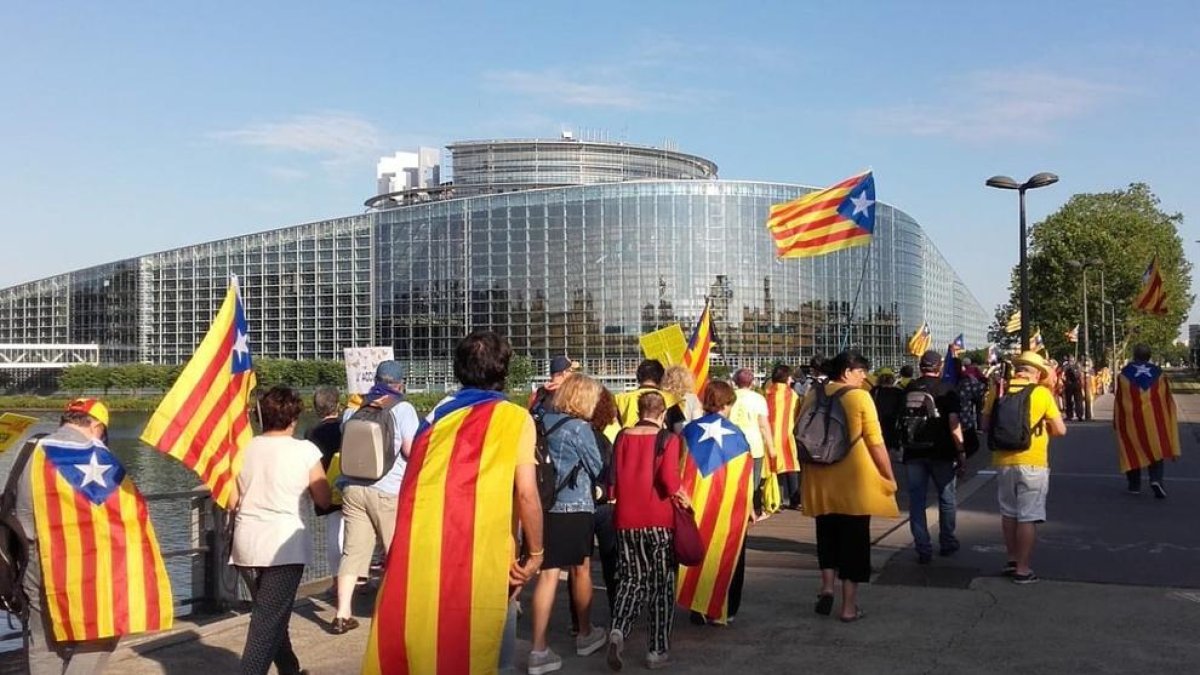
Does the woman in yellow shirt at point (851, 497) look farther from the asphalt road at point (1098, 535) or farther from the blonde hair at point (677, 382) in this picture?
the blonde hair at point (677, 382)

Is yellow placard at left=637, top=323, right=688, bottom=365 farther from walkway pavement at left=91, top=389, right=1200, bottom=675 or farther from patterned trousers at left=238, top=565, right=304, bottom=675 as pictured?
patterned trousers at left=238, top=565, right=304, bottom=675

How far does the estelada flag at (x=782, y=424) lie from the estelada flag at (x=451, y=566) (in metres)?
9.55

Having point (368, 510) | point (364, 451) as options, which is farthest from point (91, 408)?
point (368, 510)

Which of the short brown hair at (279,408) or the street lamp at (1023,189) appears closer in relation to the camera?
the short brown hair at (279,408)

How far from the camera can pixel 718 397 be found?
8.00m

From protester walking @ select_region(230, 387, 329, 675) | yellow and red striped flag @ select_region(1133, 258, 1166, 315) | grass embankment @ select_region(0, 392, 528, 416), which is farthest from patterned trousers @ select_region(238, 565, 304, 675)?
grass embankment @ select_region(0, 392, 528, 416)

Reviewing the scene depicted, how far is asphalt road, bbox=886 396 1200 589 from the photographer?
8.98m

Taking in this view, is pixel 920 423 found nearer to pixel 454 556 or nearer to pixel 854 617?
pixel 854 617

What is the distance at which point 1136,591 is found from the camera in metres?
8.16

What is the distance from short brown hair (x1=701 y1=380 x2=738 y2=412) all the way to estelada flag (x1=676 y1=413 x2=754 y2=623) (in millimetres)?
288

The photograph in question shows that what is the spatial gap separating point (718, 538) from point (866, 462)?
109cm

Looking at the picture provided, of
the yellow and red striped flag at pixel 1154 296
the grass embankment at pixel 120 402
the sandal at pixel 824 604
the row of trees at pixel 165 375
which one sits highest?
the yellow and red striped flag at pixel 1154 296

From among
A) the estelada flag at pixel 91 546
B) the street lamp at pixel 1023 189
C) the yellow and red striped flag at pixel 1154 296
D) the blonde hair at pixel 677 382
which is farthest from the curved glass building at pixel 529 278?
the estelada flag at pixel 91 546

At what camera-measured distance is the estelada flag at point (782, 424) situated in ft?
44.9
